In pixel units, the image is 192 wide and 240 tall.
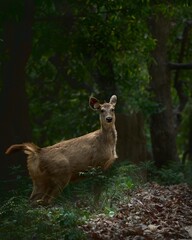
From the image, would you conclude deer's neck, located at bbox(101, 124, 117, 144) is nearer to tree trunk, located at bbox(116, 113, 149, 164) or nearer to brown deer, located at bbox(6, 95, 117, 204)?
brown deer, located at bbox(6, 95, 117, 204)

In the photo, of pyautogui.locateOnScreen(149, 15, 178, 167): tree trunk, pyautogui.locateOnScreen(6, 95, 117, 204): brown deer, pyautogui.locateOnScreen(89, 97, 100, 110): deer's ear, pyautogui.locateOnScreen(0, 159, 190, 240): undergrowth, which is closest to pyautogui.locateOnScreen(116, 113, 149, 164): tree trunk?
pyautogui.locateOnScreen(0, 159, 190, 240): undergrowth

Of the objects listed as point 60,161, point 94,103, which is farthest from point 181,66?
point 60,161

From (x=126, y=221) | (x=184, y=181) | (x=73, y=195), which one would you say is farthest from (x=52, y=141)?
(x=126, y=221)

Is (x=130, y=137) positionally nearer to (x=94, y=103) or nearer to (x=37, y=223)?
(x=94, y=103)

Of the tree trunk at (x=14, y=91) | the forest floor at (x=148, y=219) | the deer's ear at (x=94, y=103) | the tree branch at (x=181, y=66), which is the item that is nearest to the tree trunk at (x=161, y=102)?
the tree branch at (x=181, y=66)

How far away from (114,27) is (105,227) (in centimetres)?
834

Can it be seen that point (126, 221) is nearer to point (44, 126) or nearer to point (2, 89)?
point (2, 89)

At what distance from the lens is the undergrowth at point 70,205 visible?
35.1ft

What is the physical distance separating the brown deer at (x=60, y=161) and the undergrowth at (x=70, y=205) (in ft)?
Answer: 0.78

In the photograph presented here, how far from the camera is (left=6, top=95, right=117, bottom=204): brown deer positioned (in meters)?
14.3

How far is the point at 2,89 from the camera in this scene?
19.4 meters

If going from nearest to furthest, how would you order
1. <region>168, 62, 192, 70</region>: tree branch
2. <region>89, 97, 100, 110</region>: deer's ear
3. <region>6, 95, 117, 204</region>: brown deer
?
<region>6, 95, 117, 204</region>: brown deer → <region>89, 97, 100, 110</region>: deer's ear → <region>168, 62, 192, 70</region>: tree branch

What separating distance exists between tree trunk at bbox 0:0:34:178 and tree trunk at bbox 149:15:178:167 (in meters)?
5.96

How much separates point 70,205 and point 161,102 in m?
11.7
